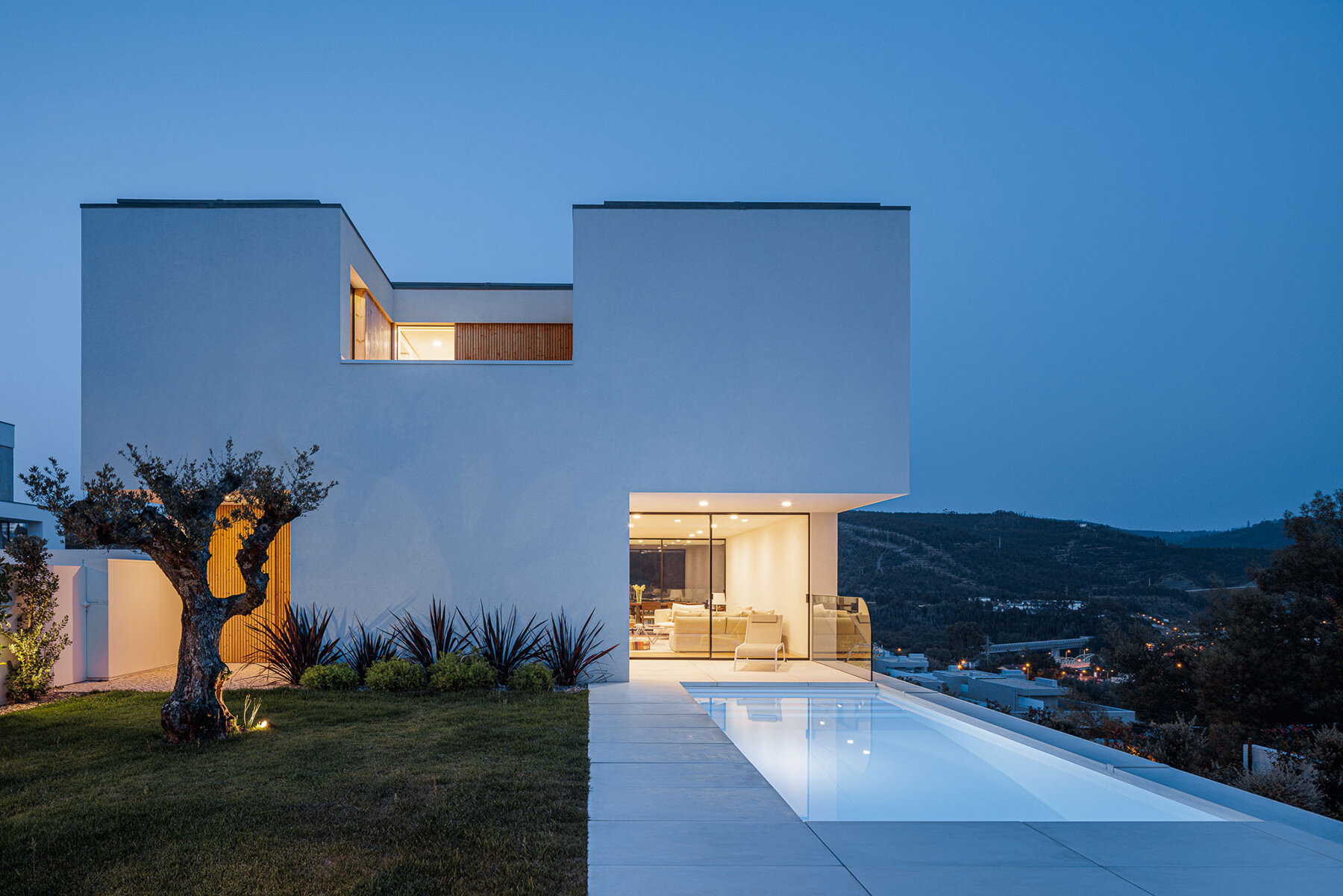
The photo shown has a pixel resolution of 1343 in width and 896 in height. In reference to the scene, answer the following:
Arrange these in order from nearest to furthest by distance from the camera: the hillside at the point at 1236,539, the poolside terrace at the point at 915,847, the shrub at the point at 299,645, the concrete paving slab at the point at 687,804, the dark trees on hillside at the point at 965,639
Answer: the poolside terrace at the point at 915,847 < the concrete paving slab at the point at 687,804 < the shrub at the point at 299,645 < the dark trees on hillside at the point at 965,639 < the hillside at the point at 1236,539

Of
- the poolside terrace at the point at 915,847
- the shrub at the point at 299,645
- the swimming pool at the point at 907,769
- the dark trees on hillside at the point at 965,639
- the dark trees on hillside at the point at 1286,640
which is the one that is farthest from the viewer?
the dark trees on hillside at the point at 965,639

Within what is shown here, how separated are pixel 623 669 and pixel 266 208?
8.00 m

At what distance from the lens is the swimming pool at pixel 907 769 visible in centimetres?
527

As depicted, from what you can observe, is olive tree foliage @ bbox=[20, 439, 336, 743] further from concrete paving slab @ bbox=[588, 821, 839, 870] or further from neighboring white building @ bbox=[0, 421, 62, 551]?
neighboring white building @ bbox=[0, 421, 62, 551]

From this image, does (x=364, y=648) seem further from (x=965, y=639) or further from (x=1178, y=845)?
(x=965, y=639)

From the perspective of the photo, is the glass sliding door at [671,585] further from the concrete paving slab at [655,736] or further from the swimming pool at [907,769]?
the concrete paving slab at [655,736]

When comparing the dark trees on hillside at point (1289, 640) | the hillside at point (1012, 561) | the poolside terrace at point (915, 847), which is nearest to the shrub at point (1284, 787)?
the poolside terrace at point (915, 847)

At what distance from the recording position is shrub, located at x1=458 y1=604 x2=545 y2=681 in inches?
402

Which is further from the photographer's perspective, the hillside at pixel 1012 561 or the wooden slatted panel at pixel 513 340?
the hillside at pixel 1012 561

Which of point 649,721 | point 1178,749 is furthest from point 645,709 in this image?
point 1178,749

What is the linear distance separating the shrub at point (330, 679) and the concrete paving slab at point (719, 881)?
6832 mm

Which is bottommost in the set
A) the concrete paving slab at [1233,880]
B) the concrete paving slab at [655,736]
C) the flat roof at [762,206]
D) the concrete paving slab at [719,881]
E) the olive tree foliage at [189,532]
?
the concrete paving slab at [655,736]

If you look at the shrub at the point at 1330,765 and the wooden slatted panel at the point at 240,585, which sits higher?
the wooden slatted panel at the point at 240,585

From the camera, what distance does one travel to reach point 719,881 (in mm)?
3783
